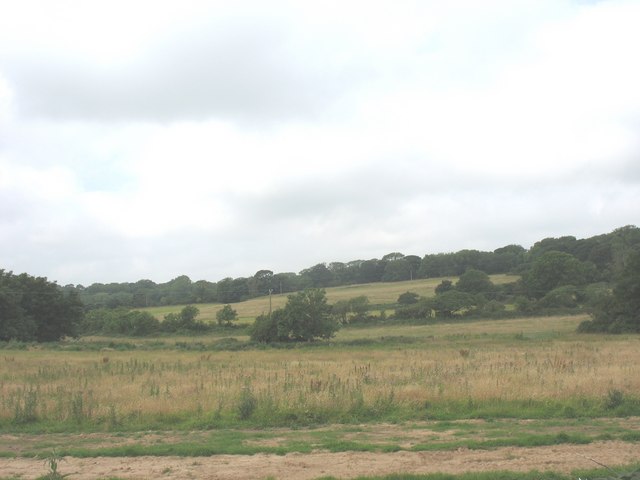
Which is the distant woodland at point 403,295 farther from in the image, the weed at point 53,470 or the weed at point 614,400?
the weed at point 53,470

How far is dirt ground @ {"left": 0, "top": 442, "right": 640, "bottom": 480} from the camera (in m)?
8.27

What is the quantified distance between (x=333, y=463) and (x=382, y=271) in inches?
5720

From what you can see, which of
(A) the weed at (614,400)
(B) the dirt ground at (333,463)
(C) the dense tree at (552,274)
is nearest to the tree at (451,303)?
(C) the dense tree at (552,274)

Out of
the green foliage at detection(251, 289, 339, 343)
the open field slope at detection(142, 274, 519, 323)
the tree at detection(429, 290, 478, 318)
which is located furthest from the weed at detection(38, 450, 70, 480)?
the tree at detection(429, 290, 478, 318)

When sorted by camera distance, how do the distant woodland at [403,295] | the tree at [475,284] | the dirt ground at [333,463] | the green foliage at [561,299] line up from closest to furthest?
the dirt ground at [333,463] → the distant woodland at [403,295] → the green foliage at [561,299] → the tree at [475,284]

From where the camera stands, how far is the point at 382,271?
153125 mm

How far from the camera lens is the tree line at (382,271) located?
123812 millimetres

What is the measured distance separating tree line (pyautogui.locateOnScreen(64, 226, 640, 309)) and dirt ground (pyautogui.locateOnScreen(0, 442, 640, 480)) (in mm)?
107645

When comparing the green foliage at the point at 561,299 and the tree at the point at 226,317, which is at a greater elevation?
the tree at the point at 226,317

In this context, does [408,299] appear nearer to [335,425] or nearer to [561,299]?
[561,299]

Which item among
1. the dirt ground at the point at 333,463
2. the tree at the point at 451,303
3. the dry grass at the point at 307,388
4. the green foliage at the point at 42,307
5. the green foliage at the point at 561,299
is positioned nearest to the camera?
the dirt ground at the point at 333,463

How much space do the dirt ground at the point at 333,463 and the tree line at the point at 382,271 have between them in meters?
108

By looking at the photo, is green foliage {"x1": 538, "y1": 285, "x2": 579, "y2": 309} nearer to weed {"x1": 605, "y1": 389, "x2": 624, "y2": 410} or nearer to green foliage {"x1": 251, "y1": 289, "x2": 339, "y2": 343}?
green foliage {"x1": 251, "y1": 289, "x2": 339, "y2": 343}

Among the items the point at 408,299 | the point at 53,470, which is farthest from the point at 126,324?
the point at 53,470
